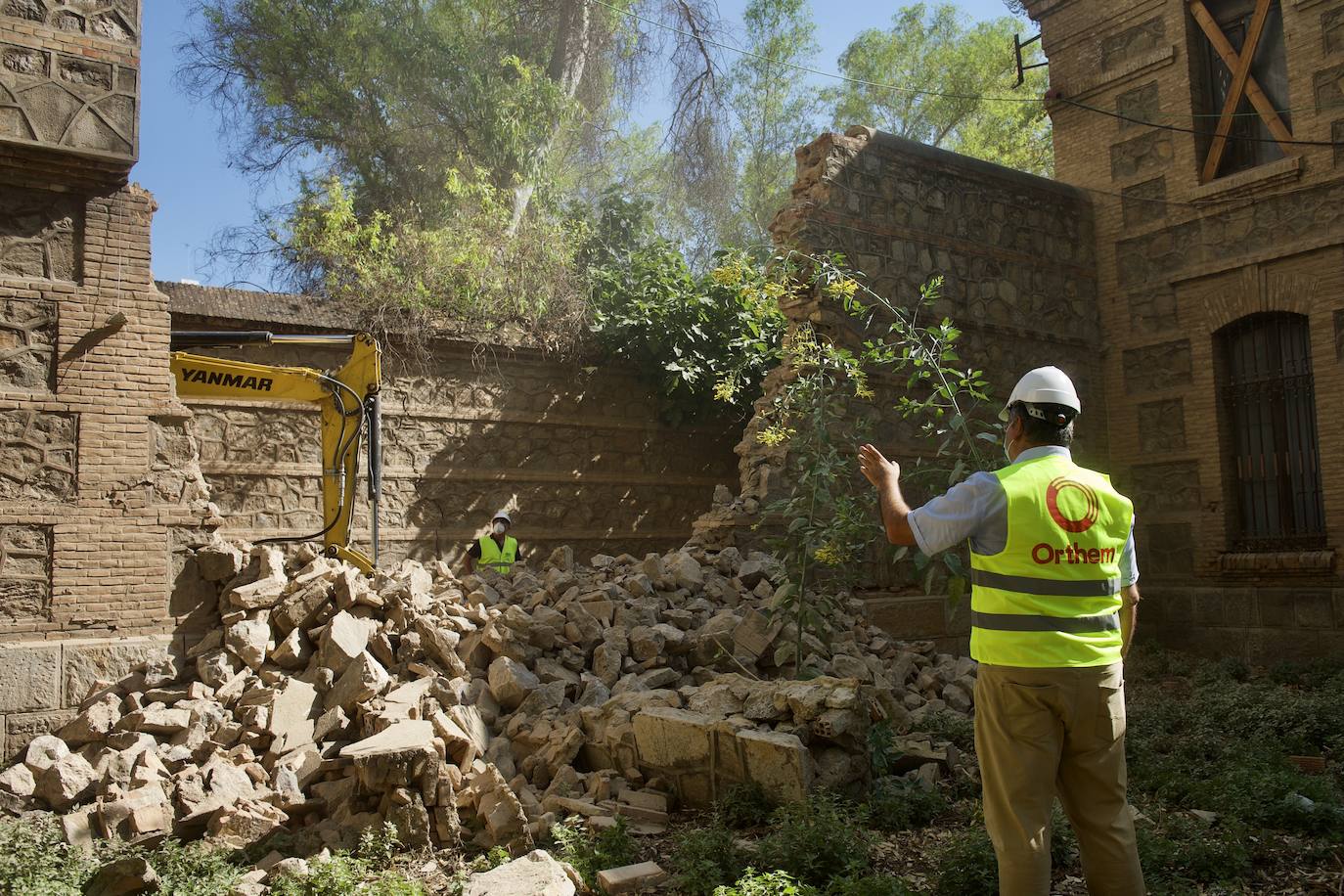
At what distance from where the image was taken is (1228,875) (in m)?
4.53

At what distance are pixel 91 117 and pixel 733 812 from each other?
266 inches

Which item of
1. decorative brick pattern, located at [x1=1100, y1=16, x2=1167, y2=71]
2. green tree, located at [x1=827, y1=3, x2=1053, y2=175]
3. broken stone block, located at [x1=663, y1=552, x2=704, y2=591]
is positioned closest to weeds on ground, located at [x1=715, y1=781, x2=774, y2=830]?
broken stone block, located at [x1=663, y1=552, x2=704, y2=591]

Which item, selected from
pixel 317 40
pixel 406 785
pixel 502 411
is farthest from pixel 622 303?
pixel 317 40

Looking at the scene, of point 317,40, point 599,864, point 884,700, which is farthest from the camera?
point 317,40

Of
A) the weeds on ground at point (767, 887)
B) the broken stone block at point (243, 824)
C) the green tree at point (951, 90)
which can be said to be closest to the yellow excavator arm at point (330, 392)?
Result: the broken stone block at point (243, 824)

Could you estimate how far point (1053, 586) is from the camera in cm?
339

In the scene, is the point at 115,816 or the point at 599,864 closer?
the point at 599,864

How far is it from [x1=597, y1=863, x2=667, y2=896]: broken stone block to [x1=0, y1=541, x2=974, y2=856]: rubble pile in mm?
823

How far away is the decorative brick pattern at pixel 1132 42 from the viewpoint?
1292 cm

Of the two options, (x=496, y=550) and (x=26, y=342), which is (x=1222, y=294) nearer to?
(x=496, y=550)

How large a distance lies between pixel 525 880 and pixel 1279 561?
10128mm

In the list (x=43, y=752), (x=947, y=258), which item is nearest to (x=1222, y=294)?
(x=947, y=258)

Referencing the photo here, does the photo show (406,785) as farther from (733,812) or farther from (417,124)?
→ (417,124)

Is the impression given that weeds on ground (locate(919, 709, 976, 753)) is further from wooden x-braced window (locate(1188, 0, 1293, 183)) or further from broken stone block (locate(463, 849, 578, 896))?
wooden x-braced window (locate(1188, 0, 1293, 183))
